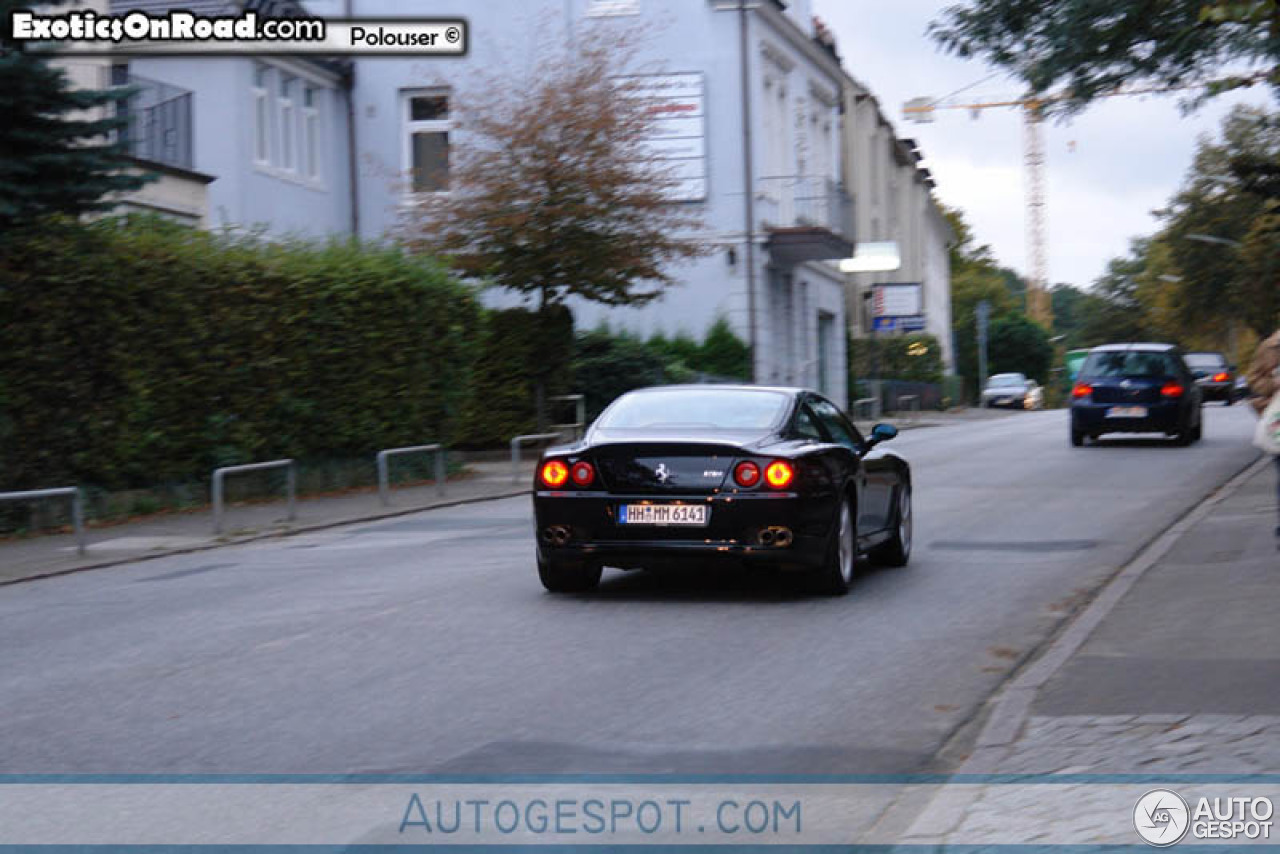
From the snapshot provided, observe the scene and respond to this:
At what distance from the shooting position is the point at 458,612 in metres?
11.0

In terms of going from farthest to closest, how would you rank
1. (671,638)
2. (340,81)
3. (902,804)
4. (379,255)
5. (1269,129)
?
1. (340,81)
2. (1269,129)
3. (379,255)
4. (671,638)
5. (902,804)

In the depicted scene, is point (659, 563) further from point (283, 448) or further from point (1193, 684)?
point (283, 448)

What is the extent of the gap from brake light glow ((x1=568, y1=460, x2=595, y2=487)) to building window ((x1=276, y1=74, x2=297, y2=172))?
82.4 ft

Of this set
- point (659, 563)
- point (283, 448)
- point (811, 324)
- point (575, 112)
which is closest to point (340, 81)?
point (575, 112)

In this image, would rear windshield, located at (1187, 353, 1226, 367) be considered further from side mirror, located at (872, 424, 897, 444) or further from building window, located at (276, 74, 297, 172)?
side mirror, located at (872, 424, 897, 444)

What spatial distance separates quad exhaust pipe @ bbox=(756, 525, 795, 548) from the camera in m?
10.9

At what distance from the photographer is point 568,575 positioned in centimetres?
1170

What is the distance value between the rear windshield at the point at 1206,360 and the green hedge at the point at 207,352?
34462 mm

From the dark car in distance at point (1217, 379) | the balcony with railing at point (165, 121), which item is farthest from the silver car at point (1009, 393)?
the balcony with railing at point (165, 121)

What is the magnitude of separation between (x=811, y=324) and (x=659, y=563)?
35685 mm

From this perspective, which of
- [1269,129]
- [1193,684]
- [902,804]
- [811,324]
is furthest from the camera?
[811,324]

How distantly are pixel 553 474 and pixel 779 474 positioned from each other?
1.47 m

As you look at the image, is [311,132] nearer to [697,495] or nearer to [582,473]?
[582,473]

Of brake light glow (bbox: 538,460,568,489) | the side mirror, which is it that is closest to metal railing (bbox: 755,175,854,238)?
the side mirror
